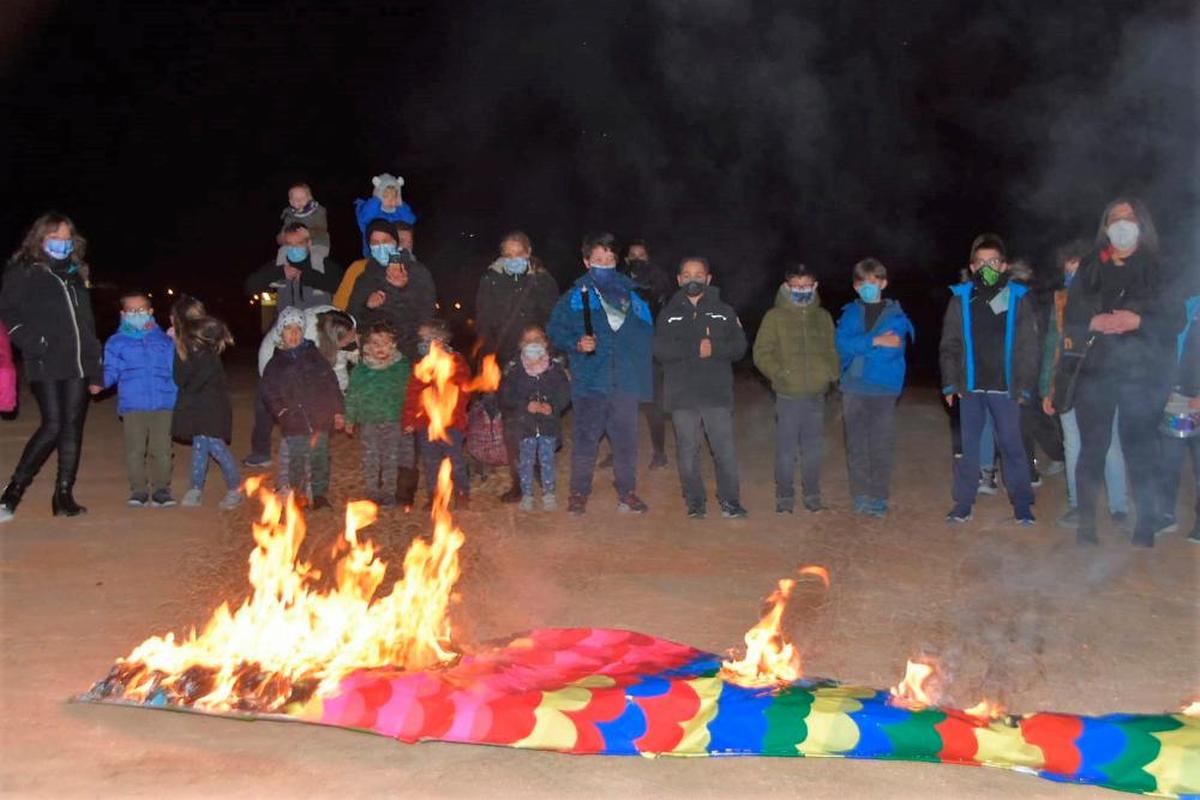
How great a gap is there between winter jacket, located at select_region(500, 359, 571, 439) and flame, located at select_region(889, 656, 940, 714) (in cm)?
404

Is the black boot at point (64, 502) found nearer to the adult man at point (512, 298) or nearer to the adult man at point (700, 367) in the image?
the adult man at point (512, 298)

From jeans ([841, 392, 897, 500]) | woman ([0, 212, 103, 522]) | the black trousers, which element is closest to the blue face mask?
jeans ([841, 392, 897, 500])

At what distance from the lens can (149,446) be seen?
8.42 meters

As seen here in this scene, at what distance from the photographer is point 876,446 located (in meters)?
8.18

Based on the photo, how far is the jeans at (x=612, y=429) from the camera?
8242 millimetres

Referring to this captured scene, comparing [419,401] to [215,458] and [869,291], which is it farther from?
[869,291]

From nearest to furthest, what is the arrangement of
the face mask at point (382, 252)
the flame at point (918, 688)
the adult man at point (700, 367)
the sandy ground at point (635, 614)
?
the sandy ground at point (635, 614), the flame at point (918, 688), the adult man at point (700, 367), the face mask at point (382, 252)

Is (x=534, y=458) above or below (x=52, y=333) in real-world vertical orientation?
below

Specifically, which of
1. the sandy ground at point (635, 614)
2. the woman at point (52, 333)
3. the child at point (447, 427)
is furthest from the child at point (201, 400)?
the child at point (447, 427)

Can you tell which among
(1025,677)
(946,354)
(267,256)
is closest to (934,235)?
(946,354)

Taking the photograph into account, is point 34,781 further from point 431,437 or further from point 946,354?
point 946,354

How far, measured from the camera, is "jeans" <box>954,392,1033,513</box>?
7816mm

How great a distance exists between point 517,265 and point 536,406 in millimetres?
1086

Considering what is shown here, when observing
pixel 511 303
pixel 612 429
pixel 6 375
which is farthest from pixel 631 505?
pixel 6 375
